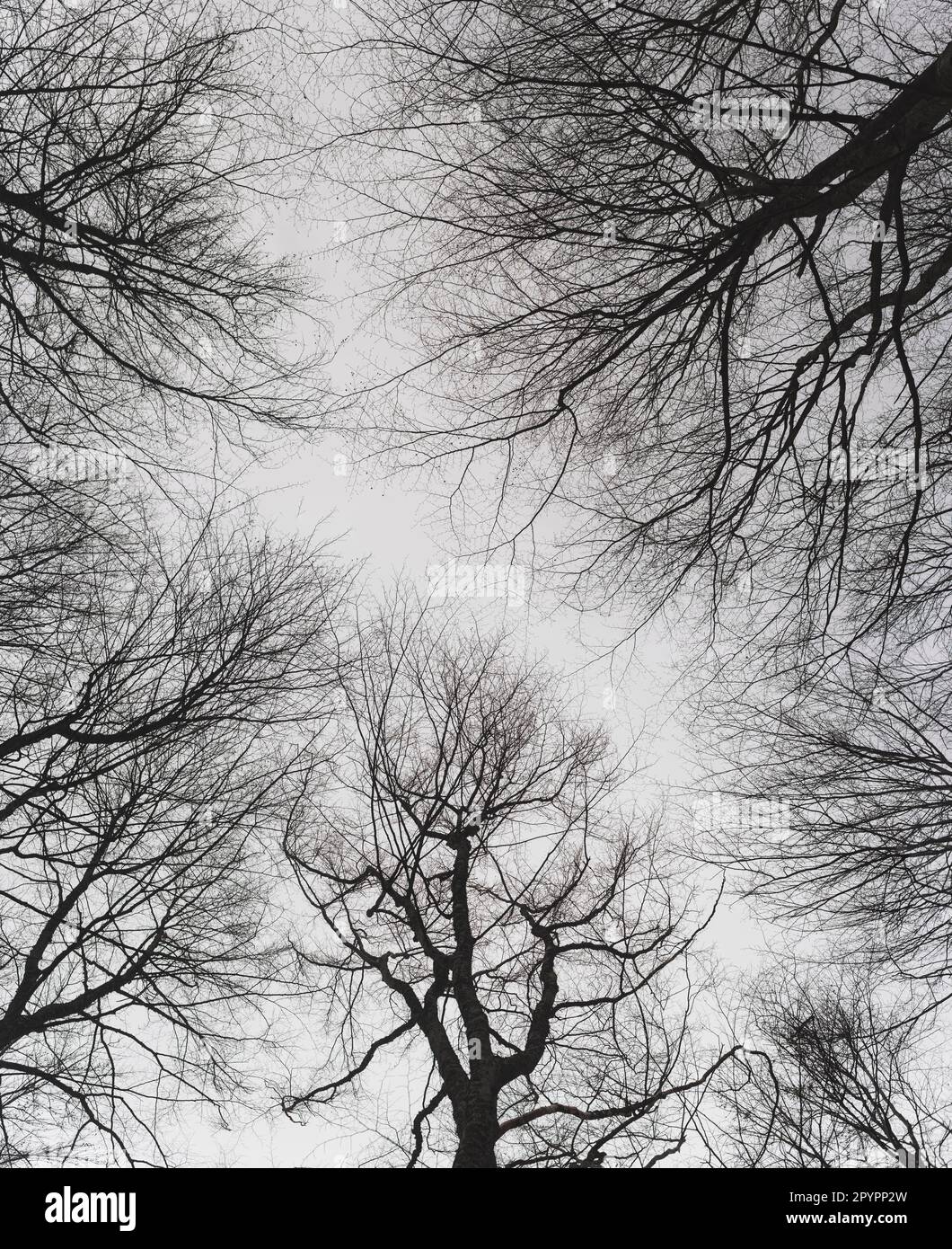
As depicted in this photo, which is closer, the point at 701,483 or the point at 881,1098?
the point at 701,483

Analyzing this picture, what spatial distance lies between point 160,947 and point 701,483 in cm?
457

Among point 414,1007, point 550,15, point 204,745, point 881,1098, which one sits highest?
point 550,15

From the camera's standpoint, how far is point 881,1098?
10.0 m

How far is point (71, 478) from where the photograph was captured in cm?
443

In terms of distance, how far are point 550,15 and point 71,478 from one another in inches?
131

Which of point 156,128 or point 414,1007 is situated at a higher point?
point 156,128

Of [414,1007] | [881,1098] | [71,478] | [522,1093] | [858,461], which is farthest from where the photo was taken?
[881,1098]

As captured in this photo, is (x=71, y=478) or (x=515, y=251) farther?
(x=71, y=478)
